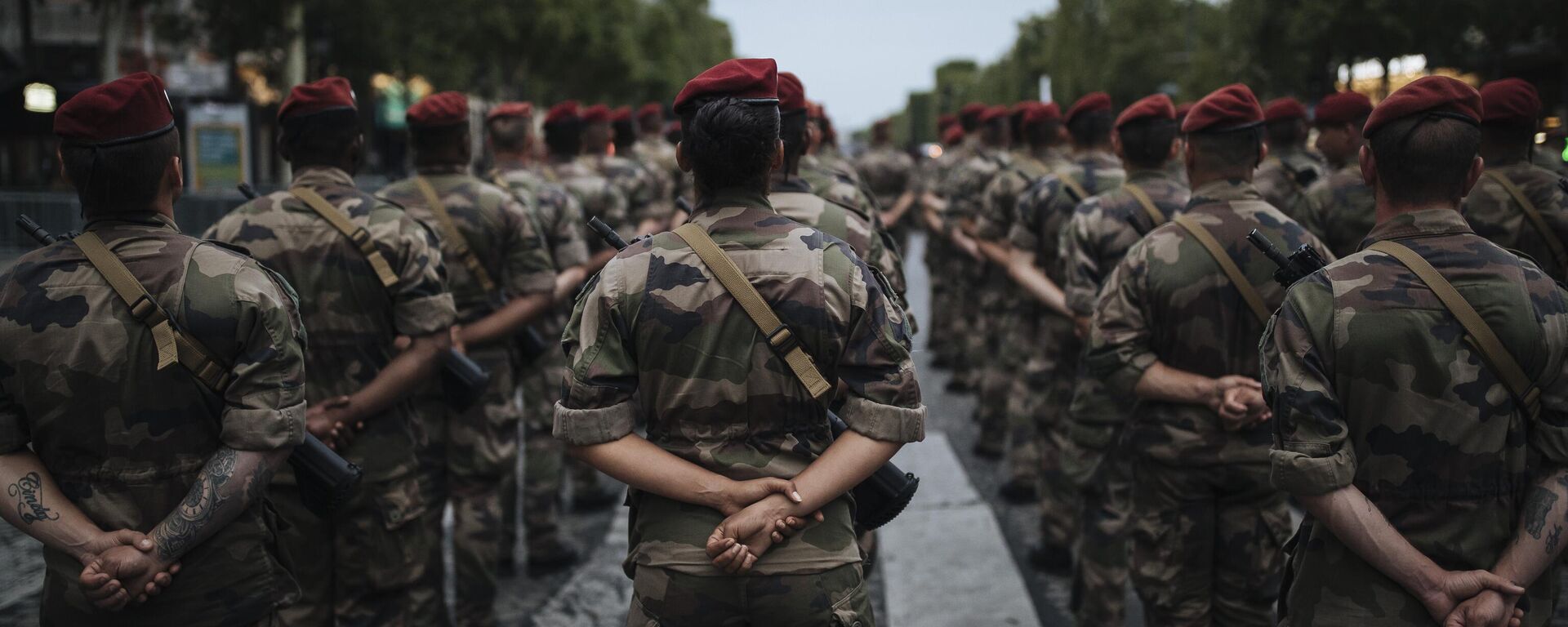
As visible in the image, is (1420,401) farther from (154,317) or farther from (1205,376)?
(154,317)

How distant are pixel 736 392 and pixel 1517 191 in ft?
12.2

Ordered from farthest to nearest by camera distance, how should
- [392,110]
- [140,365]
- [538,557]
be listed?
[392,110] → [538,557] → [140,365]

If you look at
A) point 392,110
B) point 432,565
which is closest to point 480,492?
point 432,565

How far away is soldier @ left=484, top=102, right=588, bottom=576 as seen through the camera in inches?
264

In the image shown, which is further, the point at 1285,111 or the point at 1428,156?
the point at 1285,111

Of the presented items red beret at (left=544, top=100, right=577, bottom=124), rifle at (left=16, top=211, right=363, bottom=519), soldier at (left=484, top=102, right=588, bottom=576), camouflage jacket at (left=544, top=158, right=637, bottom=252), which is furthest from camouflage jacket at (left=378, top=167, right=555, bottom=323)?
red beret at (left=544, top=100, right=577, bottom=124)

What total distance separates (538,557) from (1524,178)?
4.75 metres

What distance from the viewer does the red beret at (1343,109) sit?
676cm

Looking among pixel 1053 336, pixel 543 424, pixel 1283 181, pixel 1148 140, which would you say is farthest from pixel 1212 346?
pixel 543 424

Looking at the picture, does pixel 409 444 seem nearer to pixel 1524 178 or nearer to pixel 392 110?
pixel 1524 178

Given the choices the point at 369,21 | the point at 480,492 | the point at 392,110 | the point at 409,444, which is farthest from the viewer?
the point at 392,110

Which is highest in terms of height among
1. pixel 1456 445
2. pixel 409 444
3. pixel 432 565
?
pixel 1456 445

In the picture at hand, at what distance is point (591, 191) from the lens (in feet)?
27.3

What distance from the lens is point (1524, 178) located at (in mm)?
5172
